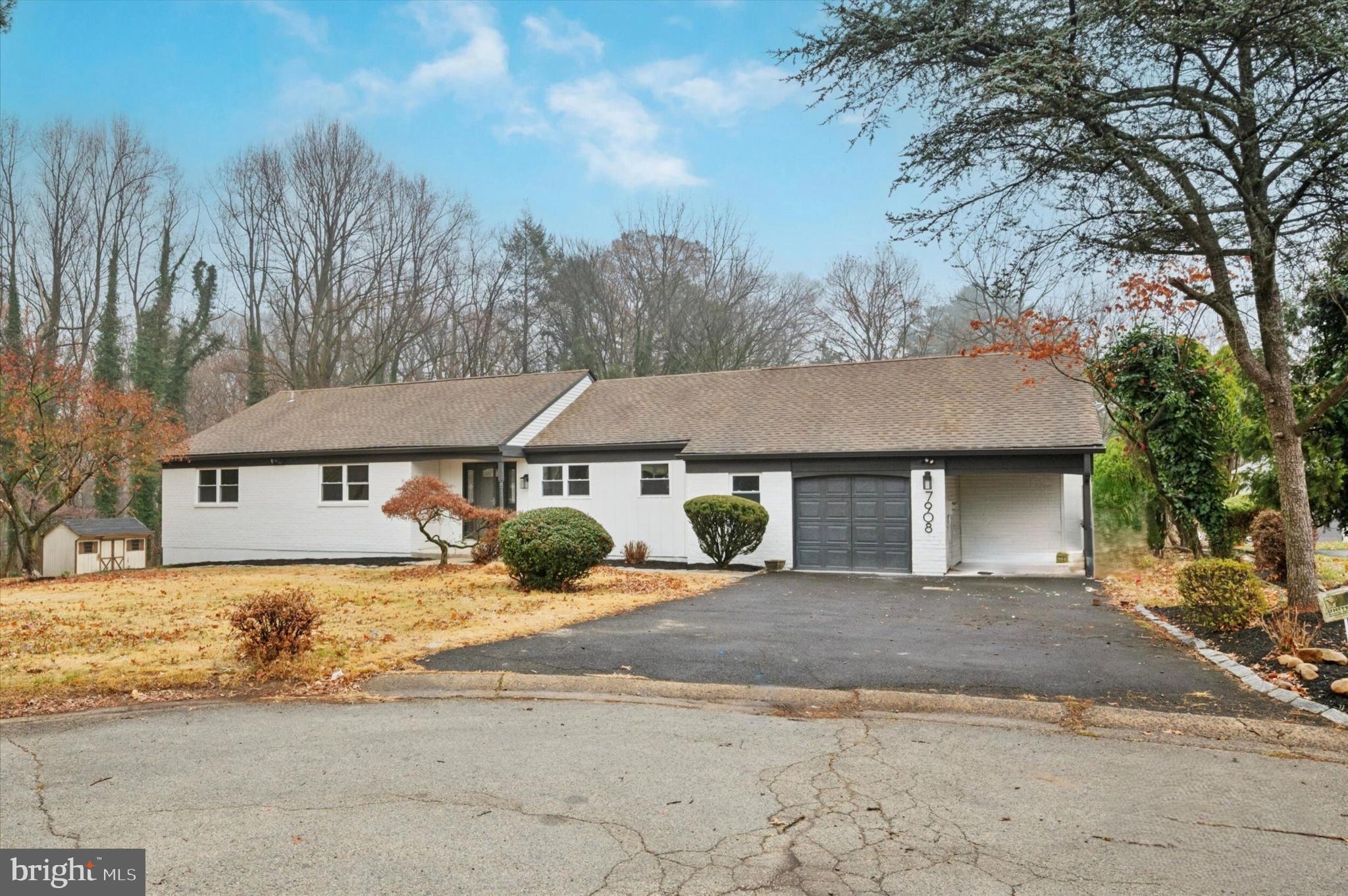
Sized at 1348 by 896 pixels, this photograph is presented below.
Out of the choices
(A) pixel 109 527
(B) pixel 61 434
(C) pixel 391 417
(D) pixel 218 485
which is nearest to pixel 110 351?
(A) pixel 109 527

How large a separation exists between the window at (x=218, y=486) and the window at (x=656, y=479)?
12.2 m

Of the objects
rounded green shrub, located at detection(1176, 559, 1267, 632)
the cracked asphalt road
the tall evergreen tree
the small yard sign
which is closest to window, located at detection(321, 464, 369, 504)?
the tall evergreen tree

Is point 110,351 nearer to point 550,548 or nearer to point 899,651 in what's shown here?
point 550,548

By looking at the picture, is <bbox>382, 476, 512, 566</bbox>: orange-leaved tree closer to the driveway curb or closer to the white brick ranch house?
the white brick ranch house

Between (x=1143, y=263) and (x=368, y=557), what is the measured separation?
18993mm

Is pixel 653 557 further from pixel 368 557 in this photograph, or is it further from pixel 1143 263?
pixel 1143 263

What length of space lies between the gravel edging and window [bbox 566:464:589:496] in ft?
46.3

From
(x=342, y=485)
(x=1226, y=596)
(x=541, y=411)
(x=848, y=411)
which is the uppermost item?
(x=541, y=411)

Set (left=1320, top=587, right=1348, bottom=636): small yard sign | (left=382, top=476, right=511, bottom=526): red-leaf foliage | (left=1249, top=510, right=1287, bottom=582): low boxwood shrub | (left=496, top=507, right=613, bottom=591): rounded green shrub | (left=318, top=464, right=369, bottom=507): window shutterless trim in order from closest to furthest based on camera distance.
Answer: (left=1320, top=587, right=1348, bottom=636): small yard sign → (left=496, top=507, right=613, bottom=591): rounded green shrub → (left=1249, top=510, right=1287, bottom=582): low boxwood shrub → (left=382, top=476, right=511, bottom=526): red-leaf foliage → (left=318, top=464, right=369, bottom=507): window shutterless trim

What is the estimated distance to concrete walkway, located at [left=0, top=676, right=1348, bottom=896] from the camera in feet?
11.6

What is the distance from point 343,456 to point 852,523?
13.7 metres

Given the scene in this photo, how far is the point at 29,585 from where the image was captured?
1777 centimetres

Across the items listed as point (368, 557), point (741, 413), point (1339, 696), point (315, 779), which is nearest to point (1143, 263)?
point (1339, 696)

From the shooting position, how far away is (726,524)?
18125 millimetres
